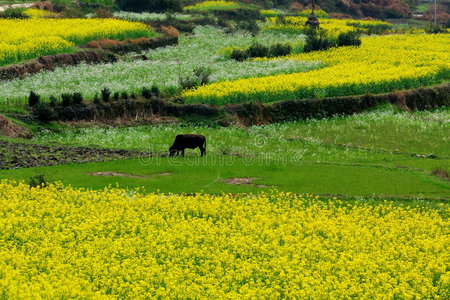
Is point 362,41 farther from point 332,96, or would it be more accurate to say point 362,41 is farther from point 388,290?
point 388,290

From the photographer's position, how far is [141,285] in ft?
63.6

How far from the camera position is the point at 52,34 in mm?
63156

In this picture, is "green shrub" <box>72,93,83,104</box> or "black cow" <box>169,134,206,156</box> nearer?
"black cow" <box>169,134,206,156</box>

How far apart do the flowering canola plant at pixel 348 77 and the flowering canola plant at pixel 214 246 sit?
18.5 metres

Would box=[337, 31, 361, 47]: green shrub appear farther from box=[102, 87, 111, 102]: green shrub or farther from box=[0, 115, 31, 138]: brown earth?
box=[0, 115, 31, 138]: brown earth

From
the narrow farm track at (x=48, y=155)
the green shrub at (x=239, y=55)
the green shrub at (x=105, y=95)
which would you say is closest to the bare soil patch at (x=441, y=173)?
the narrow farm track at (x=48, y=155)

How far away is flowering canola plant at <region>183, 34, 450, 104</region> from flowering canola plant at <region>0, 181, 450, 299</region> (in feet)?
60.5

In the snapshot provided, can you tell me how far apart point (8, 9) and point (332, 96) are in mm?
38160

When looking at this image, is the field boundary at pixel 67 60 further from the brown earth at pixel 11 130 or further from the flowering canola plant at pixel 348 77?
the flowering canola plant at pixel 348 77

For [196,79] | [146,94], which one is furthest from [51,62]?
[146,94]

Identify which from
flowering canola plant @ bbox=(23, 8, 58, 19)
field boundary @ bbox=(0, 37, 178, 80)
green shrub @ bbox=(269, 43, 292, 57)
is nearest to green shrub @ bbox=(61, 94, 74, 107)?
field boundary @ bbox=(0, 37, 178, 80)

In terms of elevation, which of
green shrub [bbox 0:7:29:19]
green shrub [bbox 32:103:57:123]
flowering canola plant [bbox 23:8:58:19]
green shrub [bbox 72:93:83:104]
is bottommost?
green shrub [bbox 32:103:57:123]

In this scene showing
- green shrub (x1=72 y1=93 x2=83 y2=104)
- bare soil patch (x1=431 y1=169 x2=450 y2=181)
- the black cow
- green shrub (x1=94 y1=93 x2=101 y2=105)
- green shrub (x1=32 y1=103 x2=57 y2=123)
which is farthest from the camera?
green shrub (x1=94 y1=93 x2=101 y2=105)

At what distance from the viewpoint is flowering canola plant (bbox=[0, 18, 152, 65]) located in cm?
5606
